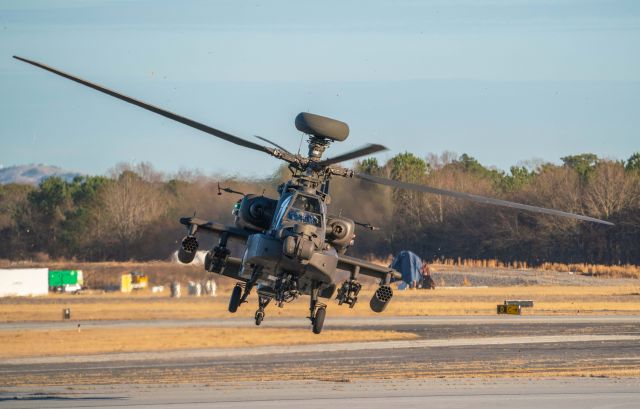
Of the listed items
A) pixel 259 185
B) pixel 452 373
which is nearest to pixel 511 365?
pixel 452 373

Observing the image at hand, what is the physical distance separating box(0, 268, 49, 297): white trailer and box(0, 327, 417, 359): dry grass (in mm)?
28831

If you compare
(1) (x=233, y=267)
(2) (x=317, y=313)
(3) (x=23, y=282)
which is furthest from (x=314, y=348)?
(3) (x=23, y=282)

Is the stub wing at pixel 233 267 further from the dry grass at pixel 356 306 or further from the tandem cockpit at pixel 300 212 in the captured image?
the dry grass at pixel 356 306

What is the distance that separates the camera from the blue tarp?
87050 mm

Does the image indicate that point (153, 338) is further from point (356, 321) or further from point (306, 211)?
point (306, 211)

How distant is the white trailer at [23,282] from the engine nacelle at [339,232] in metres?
67.1

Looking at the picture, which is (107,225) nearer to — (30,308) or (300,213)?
(30,308)

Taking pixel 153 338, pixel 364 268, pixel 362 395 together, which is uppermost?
pixel 364 268

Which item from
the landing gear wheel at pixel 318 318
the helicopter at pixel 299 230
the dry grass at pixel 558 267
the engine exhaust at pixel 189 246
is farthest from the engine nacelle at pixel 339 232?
the dry grass at pixel 558 267

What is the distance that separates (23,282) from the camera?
Result: 301 feet

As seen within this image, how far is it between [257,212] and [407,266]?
6000 centimetres

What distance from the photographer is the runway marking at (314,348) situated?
54.0 meters

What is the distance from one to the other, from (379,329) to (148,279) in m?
35.1

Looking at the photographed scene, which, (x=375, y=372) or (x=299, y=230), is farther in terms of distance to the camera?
(x=375, y=372)
